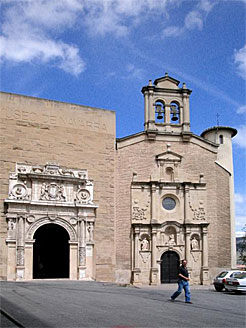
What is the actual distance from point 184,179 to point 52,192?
8009 mm

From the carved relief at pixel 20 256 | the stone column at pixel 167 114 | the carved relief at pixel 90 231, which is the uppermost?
the stone column at pixel 167 114

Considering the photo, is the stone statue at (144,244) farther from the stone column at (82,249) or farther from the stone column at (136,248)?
the stone column at (82,249)

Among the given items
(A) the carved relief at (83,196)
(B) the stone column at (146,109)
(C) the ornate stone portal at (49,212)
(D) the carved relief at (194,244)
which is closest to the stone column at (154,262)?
(D) the carved relief at (194,244)

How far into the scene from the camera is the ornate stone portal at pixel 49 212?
21.6 meters

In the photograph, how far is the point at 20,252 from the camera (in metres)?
21.5

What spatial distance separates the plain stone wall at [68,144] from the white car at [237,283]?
6476 mm

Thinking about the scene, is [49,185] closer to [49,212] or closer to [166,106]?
[49,212]

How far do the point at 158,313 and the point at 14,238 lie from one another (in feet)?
39.8

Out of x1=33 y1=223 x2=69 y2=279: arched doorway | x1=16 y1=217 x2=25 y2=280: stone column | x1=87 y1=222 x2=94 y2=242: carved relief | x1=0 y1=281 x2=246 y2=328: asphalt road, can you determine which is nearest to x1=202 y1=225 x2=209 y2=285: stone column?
x1=87 y1=222 x2=94 y2=242: carved relief

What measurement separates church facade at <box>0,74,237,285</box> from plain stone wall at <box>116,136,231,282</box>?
0.19ft

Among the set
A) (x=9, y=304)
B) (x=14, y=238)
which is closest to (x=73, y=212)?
(x=14, y=238)

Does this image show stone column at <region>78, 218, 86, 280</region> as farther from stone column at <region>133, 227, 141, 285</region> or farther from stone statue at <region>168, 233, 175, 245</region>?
stone statue at <region>168, 233, 175, 245</region>

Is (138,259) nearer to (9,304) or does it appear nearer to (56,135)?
(56,135)

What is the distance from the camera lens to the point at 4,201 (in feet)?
70.7
